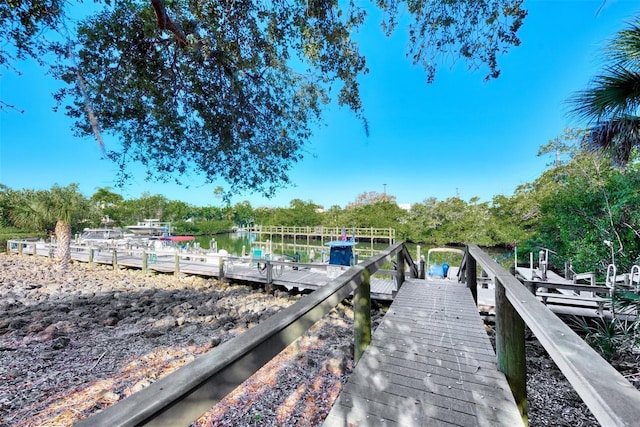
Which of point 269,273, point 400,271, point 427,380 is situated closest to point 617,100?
point 400,271

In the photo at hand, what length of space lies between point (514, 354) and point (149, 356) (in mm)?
4518

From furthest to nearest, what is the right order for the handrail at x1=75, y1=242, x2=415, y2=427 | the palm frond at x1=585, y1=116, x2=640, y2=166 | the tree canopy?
the palm frond at x1=585, y1=116, x2=640, y2=166
the tree canopy
the handrail at x1=75, y1=242, x2=415, y2=427

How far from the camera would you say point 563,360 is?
0.83m

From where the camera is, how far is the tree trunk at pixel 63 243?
9.58 meters

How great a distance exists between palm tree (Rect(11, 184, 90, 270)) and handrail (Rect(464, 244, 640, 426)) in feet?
42.3

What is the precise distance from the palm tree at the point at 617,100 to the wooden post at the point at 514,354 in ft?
10.5

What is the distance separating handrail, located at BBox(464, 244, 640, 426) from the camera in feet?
2.00

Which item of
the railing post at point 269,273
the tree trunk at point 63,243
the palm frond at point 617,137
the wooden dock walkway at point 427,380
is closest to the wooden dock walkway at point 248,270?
the railing post at point 269,273

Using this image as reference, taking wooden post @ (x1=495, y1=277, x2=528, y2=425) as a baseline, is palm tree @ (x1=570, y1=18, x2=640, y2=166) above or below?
above

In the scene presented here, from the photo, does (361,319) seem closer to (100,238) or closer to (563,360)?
(563,360)

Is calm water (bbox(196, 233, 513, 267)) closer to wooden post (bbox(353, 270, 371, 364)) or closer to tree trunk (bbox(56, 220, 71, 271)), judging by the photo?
tree trunk (bbox(56, 220, 71, 271))

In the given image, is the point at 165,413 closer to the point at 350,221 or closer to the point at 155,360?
the point at 155,360

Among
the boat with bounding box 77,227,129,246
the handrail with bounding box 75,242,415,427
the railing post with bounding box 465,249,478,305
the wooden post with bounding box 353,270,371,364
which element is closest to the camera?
the handrail with bounding box 75,242,415,427

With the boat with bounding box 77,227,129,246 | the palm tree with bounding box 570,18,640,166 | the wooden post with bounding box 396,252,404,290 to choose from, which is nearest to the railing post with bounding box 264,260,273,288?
the wooden post with bounding box 396,252,404,290
